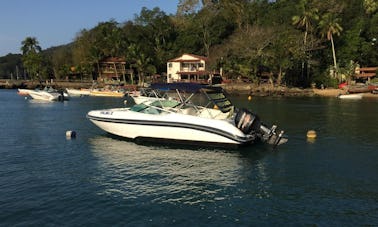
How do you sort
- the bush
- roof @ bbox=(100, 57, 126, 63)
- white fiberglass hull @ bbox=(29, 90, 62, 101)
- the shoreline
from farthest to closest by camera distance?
roof @ bbox=(100, 57, 126, 63) < the bush < the shoreline < white fiberglass hull @ bbox=(29, 90, 62, 101)

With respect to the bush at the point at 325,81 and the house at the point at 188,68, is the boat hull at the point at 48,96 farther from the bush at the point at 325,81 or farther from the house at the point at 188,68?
the bush at the point at 325,81

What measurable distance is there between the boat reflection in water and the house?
69.1m

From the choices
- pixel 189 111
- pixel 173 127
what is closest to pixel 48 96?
pixel 189 111

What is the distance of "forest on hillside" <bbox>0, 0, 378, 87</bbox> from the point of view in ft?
240

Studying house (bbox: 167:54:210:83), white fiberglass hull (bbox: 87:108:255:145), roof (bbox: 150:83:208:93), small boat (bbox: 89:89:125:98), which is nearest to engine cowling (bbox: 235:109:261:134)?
Result: white fiberglass hull (bbox: 87:108:255:145)

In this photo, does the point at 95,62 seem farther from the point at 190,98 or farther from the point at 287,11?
the point at 190,98

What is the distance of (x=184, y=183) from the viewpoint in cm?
1488

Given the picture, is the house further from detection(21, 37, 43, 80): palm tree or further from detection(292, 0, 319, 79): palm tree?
detection(21, 37, 43, 80): palm tree

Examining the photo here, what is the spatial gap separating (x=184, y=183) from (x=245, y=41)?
2494 inches

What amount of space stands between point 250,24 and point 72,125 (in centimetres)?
7097

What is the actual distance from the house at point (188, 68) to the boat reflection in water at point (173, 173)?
227 feet

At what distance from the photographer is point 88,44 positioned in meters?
106

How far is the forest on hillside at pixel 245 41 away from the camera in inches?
2874

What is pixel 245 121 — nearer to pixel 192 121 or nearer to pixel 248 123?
pixel 248 123
